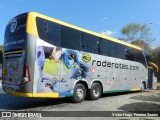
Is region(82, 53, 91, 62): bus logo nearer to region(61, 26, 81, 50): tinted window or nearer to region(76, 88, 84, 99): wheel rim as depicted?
region(61, 26, 81, 50): tinted window

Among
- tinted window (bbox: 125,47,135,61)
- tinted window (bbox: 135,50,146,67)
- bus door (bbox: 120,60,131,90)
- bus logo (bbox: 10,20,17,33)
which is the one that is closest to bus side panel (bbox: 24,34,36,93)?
bus logo (bbox: 10,20,17,33)

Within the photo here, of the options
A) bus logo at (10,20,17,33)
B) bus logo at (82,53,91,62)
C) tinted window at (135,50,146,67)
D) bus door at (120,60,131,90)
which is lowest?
bus door at (120,60,131,90)

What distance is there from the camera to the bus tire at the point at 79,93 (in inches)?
514

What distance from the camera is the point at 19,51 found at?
36.6 feet

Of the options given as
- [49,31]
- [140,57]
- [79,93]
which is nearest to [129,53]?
[140,57]

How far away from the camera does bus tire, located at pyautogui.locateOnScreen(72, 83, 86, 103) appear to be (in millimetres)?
13055

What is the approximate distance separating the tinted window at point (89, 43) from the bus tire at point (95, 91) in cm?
175

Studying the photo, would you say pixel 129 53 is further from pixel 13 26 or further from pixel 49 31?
pixel 13 26

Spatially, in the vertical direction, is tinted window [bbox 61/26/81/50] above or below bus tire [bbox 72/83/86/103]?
above

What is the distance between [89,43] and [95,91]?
8.28 ft

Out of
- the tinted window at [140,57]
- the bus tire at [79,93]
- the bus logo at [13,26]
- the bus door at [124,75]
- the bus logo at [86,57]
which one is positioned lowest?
the bus tire at [79,93]

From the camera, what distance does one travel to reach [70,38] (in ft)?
42.1

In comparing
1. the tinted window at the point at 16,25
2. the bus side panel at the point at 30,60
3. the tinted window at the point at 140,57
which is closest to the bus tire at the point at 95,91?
the bus side panel at the point at 30,60

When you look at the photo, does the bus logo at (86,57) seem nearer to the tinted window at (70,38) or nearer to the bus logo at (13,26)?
the tinted window at (70,38)
